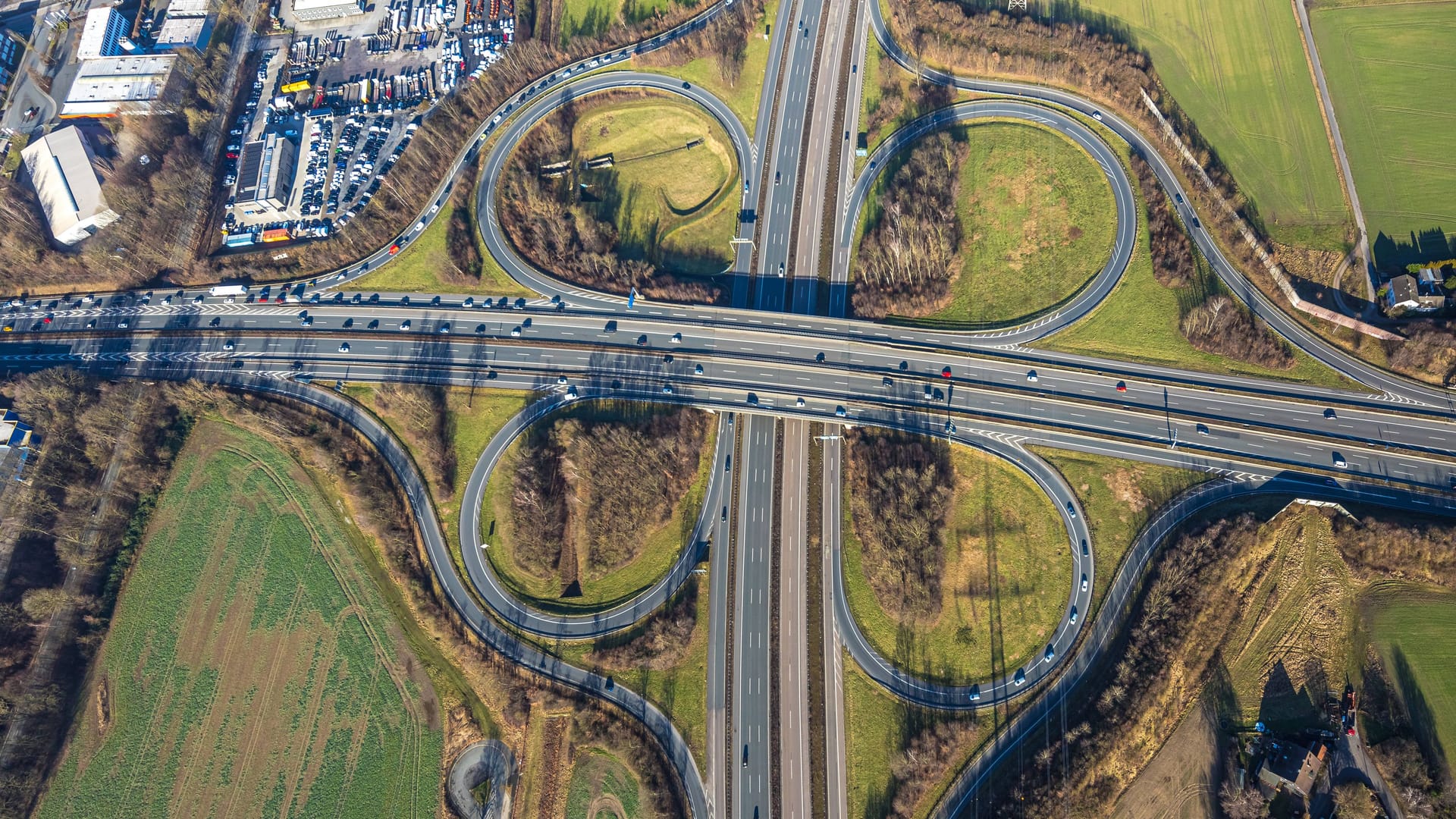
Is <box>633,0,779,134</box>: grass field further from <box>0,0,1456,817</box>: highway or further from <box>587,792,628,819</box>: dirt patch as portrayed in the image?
<box>587,792,628,819</box>: dirt patch

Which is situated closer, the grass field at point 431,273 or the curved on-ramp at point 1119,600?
the curved on-ramp at point 1119,600

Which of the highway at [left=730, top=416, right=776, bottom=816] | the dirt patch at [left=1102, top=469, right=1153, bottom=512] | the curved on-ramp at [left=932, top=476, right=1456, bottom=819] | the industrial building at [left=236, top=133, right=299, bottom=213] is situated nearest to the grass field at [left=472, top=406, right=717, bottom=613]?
the highway at [left=730, top=416, right=776, bottom=816]

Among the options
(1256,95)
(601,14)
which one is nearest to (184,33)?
(601,14)

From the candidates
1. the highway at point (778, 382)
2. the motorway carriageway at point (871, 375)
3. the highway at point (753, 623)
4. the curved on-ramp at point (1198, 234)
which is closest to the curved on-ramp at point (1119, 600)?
the highway at point (778, 382)

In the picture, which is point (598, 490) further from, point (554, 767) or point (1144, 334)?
point (1144, 334)

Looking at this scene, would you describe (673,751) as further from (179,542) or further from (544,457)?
(179,542)

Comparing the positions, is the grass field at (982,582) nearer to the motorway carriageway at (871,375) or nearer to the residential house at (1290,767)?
the motorway carriageway at (871,375)
